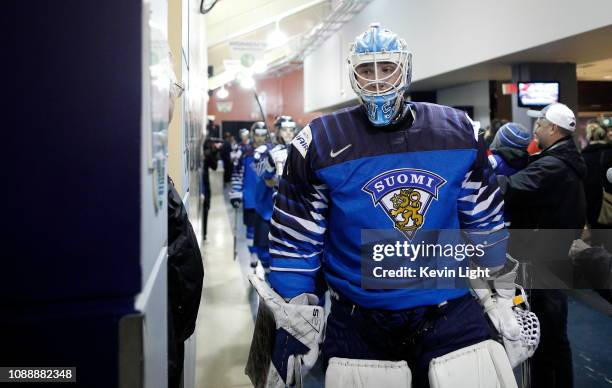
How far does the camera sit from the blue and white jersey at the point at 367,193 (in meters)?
1.51

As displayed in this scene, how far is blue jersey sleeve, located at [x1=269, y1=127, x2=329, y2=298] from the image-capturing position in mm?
1628

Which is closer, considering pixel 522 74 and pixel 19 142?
pixel 19 142

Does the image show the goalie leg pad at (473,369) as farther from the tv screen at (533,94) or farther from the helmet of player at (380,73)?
the tv screen at (533,94)

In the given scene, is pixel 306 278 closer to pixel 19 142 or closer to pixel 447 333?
pixel 447 333

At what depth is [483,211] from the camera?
65.0 inches

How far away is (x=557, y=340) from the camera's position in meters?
2.34

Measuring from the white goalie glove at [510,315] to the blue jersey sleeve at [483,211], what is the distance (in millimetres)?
77

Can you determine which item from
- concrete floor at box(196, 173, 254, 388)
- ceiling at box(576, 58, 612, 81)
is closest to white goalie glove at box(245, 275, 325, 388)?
concrete floor at box(196, 173, 254, 388)

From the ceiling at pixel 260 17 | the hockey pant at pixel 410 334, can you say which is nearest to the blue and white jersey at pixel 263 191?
the hockey pant at pixel 410 334

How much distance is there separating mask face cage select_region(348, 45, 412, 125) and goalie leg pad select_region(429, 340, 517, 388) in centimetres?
77

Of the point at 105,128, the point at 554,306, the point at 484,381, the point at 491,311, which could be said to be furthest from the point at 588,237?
the point at 105,128

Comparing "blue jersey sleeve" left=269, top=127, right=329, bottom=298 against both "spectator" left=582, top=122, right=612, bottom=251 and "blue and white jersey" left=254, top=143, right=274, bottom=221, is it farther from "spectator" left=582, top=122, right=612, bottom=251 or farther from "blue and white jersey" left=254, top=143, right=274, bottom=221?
"spectator" left=582, top=122, right=612, bottom=251

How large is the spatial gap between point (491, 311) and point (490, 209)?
36cm

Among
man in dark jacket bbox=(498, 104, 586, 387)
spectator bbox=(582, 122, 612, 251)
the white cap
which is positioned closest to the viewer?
man in dark jacket bbox=(498, 104, 586, 387)
